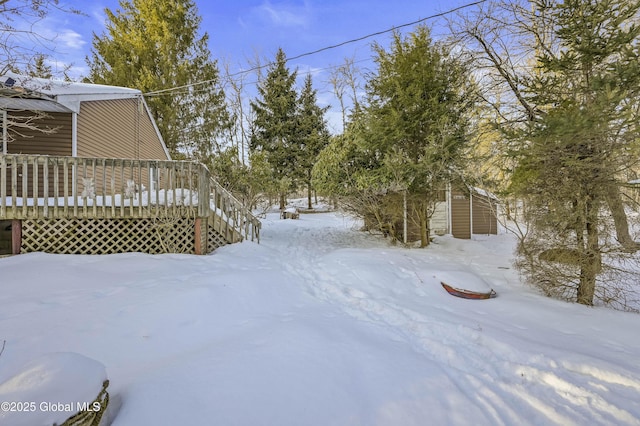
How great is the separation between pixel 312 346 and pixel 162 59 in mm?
20017

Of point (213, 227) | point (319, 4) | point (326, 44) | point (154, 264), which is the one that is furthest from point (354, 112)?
point (154, 264)

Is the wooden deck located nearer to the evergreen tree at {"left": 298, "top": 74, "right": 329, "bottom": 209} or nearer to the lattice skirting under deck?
the lattice skirting under deck

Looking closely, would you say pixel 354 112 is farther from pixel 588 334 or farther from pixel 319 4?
pixel 588 334

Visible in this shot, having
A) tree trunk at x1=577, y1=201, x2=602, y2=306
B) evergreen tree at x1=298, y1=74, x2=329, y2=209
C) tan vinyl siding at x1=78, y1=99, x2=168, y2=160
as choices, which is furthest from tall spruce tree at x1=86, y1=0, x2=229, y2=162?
tree trunk at x1=577, y1=201, x2=602, y2=306

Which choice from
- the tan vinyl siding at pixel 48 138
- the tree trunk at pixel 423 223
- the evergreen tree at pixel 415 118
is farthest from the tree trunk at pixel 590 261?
the tan vinyl siding at pixel 48 138

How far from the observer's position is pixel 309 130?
2317cm

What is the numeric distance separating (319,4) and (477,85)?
572 cm

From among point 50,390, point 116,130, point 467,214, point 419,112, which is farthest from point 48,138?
point 467,214

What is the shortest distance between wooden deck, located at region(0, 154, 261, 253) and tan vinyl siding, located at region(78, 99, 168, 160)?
13.5 feet

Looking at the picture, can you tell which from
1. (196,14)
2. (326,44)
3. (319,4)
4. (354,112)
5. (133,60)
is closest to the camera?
(326,44)

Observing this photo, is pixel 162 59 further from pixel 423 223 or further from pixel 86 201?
pixel 423 223

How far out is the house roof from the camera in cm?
658

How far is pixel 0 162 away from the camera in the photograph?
4984 mm

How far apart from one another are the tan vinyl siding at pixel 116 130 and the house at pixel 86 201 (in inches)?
14.0
